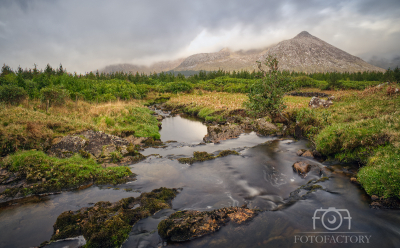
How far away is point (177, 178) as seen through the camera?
1310 centimetres

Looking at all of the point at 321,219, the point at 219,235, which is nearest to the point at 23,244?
the point at 219,235

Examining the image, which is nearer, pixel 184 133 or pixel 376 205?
pixel 376 205

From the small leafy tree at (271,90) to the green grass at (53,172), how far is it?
1571cm

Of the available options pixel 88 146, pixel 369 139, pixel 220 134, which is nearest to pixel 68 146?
pixel 88 146

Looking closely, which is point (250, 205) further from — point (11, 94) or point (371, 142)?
point (11, 94)

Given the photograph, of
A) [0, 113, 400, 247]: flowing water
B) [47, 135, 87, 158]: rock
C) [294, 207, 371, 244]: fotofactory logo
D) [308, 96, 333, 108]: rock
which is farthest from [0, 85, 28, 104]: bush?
[308, 96, 333, 108]: rock

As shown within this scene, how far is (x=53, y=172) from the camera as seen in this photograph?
11.5m

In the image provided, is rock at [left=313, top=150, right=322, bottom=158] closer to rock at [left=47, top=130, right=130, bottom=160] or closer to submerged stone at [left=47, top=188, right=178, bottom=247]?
submerged stone at [left=47, top=188, right=178, bottom=247]

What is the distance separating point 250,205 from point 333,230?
133 inches

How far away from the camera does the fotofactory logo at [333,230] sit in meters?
6.94

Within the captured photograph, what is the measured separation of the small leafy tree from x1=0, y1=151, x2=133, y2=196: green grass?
15708 mm

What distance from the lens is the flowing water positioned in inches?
279

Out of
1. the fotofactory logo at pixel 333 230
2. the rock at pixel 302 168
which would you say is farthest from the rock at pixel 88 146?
the fotofactory logo at pixel 333 230

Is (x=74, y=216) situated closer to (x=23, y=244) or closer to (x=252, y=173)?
(x=23, y=244)
